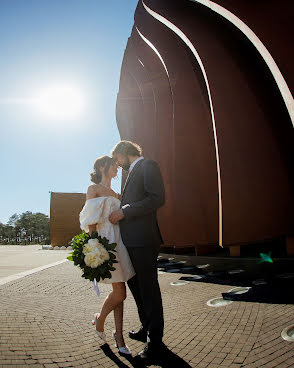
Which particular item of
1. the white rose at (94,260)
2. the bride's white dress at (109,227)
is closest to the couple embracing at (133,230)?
the bride's white dress at (109,227)

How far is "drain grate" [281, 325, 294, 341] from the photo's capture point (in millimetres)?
2629

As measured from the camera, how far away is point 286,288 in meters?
4.88

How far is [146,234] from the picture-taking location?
8.48ft

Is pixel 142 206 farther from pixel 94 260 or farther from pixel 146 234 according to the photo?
pixel 94 260

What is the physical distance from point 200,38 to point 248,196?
191 inches

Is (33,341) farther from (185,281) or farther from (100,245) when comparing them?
(185,281)

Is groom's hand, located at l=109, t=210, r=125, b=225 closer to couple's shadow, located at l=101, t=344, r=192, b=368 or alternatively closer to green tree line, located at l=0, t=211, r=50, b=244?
couple's shadow, located at l=101, t=344, r=192, b=368

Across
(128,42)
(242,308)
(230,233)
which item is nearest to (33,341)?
(242,308)

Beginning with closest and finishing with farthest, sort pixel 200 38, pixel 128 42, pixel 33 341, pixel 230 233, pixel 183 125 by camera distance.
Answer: pixel 33 341
pixel 230 233
pixel 200 38
pixel 183 125
pixel 128 42

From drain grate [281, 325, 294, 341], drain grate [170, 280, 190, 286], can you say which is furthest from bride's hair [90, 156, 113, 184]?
drain grate [170, 280, 190, 286]

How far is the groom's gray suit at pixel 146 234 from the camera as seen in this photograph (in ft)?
7.98

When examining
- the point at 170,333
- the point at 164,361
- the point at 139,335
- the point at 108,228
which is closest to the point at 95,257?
the point at 108,228

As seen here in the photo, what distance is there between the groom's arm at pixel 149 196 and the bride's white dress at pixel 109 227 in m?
0.28

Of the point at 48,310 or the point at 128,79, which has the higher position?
the point at 128,79
